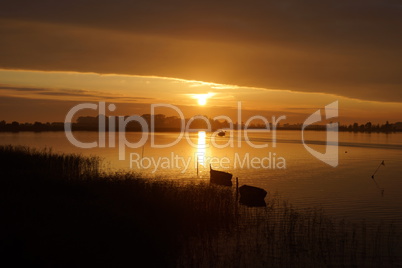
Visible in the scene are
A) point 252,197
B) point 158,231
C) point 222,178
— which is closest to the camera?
point 158,231

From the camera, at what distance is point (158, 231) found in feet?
63.9

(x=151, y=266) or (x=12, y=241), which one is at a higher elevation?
(x=12, y=241)

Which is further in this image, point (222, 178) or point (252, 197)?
point (222, 178)

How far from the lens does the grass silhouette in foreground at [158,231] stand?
1464cm

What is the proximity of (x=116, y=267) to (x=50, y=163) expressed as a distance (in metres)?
31.1

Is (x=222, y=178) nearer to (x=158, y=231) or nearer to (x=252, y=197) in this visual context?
(x=252, y=197)

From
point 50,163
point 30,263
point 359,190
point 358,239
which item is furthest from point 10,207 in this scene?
point 359,190

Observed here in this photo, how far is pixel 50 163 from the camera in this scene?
42375 millimetres

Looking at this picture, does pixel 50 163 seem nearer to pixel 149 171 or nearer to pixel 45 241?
pixel 149 171

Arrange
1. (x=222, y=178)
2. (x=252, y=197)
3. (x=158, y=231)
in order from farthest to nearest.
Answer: (x=222, y=178) < (x=252, y=197) < (x=158, y=231)

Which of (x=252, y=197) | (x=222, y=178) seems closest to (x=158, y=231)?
(x=252, y=197)

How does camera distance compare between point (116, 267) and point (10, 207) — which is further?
point (10, 207)

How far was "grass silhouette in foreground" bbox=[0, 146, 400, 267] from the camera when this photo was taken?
14641 mm

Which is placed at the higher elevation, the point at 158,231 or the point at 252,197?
the point at 158,231
